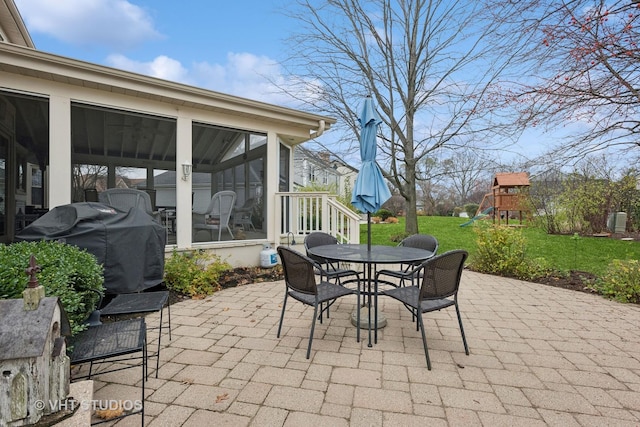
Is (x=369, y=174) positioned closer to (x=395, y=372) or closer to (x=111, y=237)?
(x=395, y=372)

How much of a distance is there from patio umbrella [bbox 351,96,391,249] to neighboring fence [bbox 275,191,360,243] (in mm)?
2499

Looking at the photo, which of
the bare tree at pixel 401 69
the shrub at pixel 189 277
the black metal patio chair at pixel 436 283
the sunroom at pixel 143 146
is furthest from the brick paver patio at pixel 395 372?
the bare tree at pixel 401 69

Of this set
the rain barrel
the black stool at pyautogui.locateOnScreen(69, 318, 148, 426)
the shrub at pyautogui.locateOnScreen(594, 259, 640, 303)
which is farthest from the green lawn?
the black stool at pyautogui.locateOnScreen(69, 318, 148, 426)

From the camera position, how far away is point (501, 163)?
29.2ft

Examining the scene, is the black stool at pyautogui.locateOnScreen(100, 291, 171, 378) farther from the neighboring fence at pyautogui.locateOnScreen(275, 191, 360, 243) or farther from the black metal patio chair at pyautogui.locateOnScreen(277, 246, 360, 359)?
the neighboring fence at pyautogui.locateOnScreen(275, 191, 360, 243)

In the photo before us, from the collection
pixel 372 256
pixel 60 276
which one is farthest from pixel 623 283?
pixel 60 276

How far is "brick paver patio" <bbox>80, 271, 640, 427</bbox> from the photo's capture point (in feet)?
6.10

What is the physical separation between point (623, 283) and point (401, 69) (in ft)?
23.2

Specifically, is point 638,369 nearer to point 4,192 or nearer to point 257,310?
point 257,310

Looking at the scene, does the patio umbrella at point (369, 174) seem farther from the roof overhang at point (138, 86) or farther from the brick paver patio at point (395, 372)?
the roof overhang at point (138, 86)

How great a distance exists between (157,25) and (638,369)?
11298 mm

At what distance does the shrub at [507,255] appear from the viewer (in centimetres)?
535

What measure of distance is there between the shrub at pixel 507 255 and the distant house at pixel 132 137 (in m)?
3.73

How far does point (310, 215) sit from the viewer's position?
6027mm
